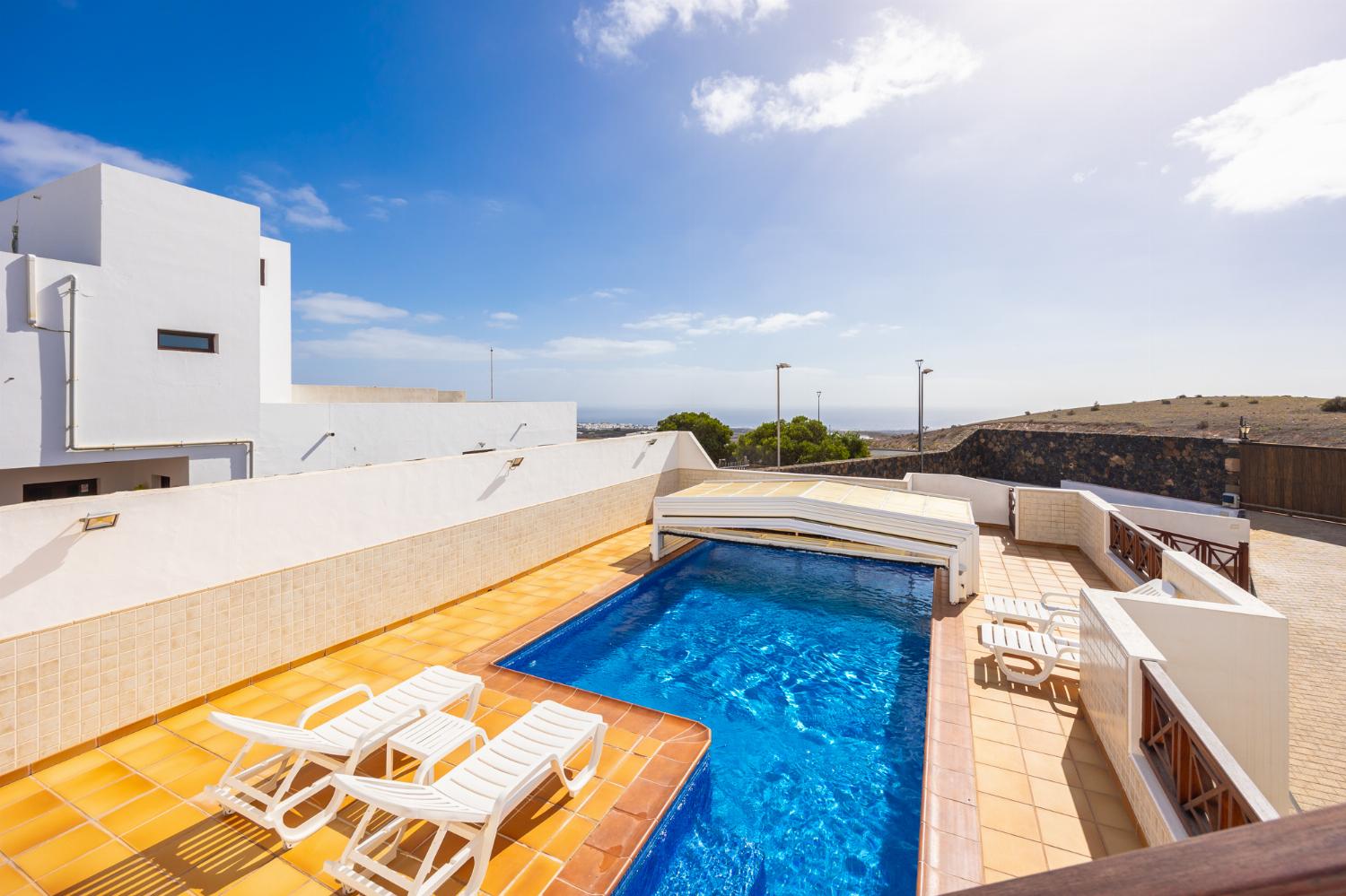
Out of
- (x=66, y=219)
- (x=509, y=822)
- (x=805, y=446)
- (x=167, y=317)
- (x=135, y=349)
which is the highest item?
(x=66, y=219)

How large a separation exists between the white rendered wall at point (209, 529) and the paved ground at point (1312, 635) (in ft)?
29.6

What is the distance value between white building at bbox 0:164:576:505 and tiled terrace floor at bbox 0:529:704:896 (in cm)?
628

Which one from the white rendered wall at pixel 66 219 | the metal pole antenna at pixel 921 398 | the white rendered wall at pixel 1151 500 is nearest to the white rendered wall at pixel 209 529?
the white rendered wall at pixel 66 219

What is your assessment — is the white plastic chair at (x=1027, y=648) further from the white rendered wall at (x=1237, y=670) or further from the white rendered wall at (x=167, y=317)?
the white rendered wall at (x=167, y=317)

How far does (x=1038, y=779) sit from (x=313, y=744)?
17.4ft

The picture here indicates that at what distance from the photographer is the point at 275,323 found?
43.1 feet

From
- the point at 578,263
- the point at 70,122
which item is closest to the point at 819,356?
the point at 578,263

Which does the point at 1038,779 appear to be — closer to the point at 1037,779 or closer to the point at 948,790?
the point at 1037,779

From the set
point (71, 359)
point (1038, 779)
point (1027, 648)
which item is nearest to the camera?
point (1038, 779)

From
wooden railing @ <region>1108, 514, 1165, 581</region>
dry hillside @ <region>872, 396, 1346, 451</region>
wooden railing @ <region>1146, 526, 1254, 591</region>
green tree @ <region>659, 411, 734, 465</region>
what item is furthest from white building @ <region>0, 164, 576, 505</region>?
green tree @ <region>659, 411, 734, 465</region>

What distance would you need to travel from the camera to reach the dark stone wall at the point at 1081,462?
15.5m

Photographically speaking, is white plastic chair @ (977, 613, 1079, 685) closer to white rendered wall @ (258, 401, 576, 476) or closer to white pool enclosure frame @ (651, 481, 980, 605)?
white pool enclosure frame @ (651, 481, 980, 605)

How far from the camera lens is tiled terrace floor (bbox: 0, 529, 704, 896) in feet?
11.4

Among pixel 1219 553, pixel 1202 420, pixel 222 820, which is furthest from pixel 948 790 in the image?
pixel 1202 420
